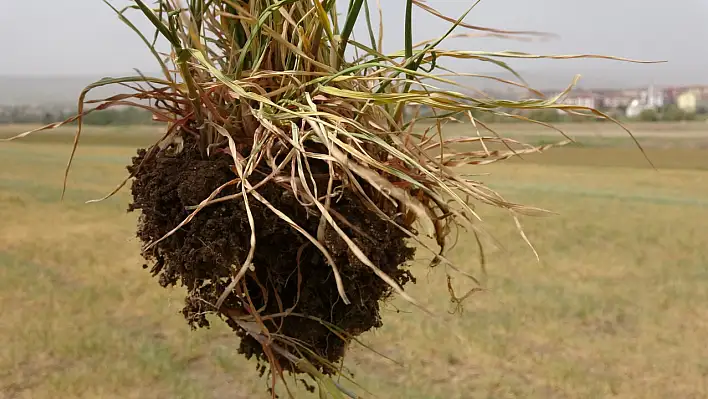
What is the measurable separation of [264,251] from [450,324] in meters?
1.37

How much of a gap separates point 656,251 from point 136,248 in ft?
6.91

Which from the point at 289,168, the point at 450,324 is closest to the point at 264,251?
the point at 289,168

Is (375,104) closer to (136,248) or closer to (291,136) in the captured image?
(291,136)

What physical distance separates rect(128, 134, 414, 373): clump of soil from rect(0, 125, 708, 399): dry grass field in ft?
0.44

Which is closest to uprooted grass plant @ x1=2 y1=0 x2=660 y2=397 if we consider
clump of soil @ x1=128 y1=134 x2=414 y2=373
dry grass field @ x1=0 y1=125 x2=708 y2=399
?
clump of soil @ x1=128 y1=134 x2=414 y2=373

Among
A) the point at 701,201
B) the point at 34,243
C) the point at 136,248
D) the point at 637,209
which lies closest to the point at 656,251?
the point at 637,209

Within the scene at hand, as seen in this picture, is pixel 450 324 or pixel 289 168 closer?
pixel 289 168

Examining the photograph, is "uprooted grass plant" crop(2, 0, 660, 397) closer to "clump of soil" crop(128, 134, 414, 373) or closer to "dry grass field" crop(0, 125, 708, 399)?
"clump of soil" crop(128, 134, 414, 373)

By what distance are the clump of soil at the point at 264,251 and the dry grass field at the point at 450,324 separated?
0.13 metres

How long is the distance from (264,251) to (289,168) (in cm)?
7

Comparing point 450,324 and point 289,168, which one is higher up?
point 289,168

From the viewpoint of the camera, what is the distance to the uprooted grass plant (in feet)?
1.59

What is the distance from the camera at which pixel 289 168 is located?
0.51m

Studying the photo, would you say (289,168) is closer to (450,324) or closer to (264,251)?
(264,251)
